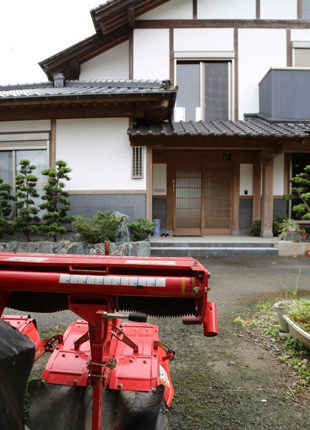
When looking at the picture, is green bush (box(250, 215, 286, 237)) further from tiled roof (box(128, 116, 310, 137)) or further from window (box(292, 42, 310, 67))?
window (box(292, 42, 310, 67))

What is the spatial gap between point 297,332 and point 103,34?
1151cm

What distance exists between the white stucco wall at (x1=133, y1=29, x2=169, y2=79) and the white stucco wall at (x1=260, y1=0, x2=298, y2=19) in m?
3.59

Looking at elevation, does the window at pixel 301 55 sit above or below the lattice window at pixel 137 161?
above

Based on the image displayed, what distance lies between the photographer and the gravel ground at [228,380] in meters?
2.15

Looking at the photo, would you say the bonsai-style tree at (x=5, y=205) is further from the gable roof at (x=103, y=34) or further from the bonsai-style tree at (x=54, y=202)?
the gable roof at (x=103, y=34)

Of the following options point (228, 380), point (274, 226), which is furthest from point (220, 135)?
point (228, 380)

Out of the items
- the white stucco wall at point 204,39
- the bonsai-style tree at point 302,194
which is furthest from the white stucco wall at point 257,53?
the bonsai-style tree at point 302,194

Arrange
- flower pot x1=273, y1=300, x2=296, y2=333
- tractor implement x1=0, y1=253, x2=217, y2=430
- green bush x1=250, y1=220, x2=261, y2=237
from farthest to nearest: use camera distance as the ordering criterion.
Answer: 1. green bush x1=250, y1=220, x2=261, y2=237
2. flower pot x1=273, y1=300, x2=296, y2=333
3. tractor implement x1=0, y1=253, x2=217, y2=430

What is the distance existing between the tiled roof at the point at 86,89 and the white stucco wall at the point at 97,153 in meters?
0.90

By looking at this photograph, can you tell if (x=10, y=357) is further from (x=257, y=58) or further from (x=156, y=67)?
(x=257, y=58)

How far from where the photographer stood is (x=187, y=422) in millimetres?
2119

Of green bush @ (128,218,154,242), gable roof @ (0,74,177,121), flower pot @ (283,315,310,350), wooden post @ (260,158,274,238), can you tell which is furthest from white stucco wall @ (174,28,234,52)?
flower pot @ (283,315,310,350)

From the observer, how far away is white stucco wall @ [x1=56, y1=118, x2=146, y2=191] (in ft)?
28.6

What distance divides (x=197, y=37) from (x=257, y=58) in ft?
7.47
